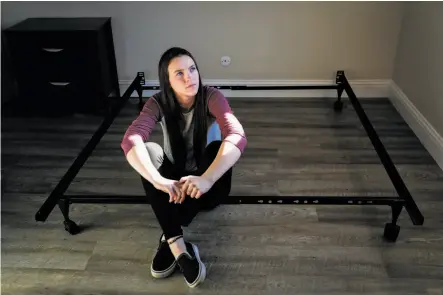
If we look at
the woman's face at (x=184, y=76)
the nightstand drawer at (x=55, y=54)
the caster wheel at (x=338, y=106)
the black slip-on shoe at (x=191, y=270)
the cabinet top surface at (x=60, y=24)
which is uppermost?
the woman's face at (x=184, y=76)

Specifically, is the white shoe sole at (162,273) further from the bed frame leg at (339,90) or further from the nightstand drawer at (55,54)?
the bed frame leg at (339,90)

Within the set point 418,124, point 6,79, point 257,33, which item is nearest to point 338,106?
point 418,124

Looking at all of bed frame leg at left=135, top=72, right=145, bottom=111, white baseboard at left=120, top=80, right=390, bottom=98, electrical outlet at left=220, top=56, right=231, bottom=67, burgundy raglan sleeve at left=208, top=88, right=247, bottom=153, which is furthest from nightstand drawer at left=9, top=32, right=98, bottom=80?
burgundy raglan sleeve at left=208, top=88, right=247, bottom=153

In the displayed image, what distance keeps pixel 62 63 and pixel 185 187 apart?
1.50 m

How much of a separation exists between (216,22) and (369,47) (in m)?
0.94

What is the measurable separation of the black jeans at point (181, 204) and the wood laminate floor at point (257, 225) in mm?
194

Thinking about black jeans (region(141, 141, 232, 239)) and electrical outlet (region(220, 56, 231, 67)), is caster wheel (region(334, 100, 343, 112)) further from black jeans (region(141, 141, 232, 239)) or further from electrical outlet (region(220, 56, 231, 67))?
black jeans (region(141, 141, 232, 239))

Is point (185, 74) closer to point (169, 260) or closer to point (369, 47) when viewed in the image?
point (169, 260)

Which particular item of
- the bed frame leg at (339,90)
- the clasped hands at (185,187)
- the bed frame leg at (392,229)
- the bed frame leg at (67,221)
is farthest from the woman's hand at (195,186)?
the bed frame leg at (339,90)

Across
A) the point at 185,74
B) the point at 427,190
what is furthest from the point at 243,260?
the point at 427,190

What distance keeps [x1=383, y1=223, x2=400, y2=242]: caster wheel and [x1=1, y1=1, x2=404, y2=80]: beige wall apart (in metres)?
1.34

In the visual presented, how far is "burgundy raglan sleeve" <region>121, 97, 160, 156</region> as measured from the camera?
1.50 m

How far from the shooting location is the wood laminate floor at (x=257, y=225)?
5.09 feet

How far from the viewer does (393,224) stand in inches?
65.8
